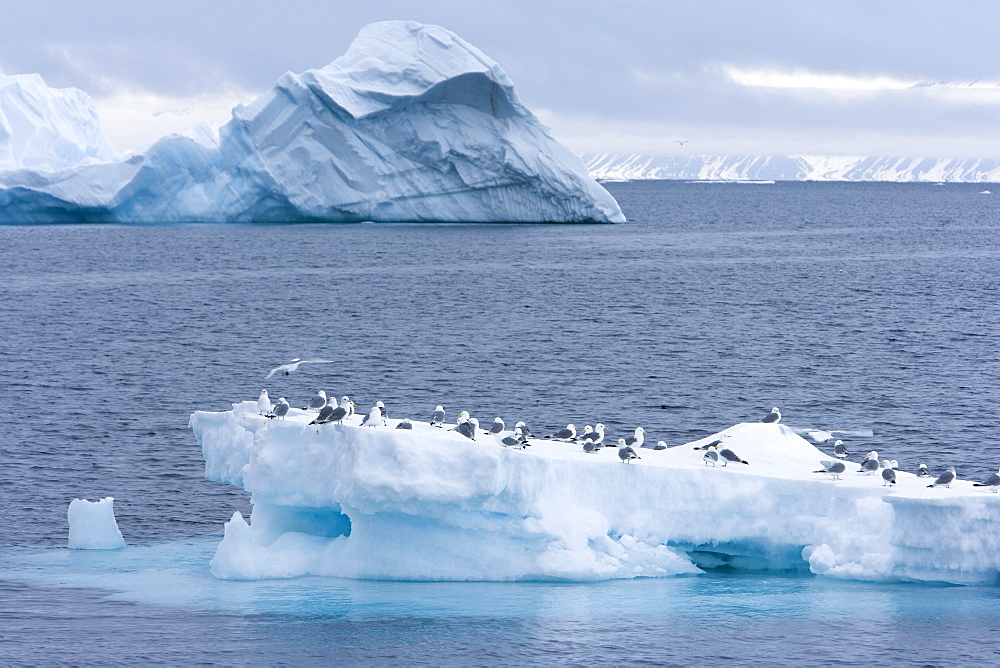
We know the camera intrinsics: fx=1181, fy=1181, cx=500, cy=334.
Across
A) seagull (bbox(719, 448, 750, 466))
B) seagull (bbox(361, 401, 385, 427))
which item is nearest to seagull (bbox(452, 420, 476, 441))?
seagull (bbox(361, 401, 385, 427))

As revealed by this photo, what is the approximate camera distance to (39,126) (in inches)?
3797

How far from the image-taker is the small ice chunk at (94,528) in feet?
70.5

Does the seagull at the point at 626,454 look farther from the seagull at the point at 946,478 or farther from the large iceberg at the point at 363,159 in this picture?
the large iceberg at the point at 363,159

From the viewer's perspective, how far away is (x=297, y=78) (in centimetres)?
7275

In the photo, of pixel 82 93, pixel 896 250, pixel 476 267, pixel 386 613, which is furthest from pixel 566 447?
pixel 82 93

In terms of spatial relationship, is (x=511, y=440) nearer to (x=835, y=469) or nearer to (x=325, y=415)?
(x=325, y=415)

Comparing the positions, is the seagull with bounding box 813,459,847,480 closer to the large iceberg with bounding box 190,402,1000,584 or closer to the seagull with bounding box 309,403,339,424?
the large iceberg with bounding box 190,402,1000,584

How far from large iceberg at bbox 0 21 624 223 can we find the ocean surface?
3.08m

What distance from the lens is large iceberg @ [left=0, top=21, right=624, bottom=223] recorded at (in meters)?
74.1

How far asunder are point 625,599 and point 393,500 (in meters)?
3.80

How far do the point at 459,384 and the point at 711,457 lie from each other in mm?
18149

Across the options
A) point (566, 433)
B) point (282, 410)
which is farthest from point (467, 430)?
point (282, 410)

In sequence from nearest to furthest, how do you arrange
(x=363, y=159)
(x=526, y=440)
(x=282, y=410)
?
(x=282, y=410) < (x=526, y=440) < (x=363, y=159)

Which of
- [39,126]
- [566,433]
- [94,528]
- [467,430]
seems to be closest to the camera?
[467,430]
